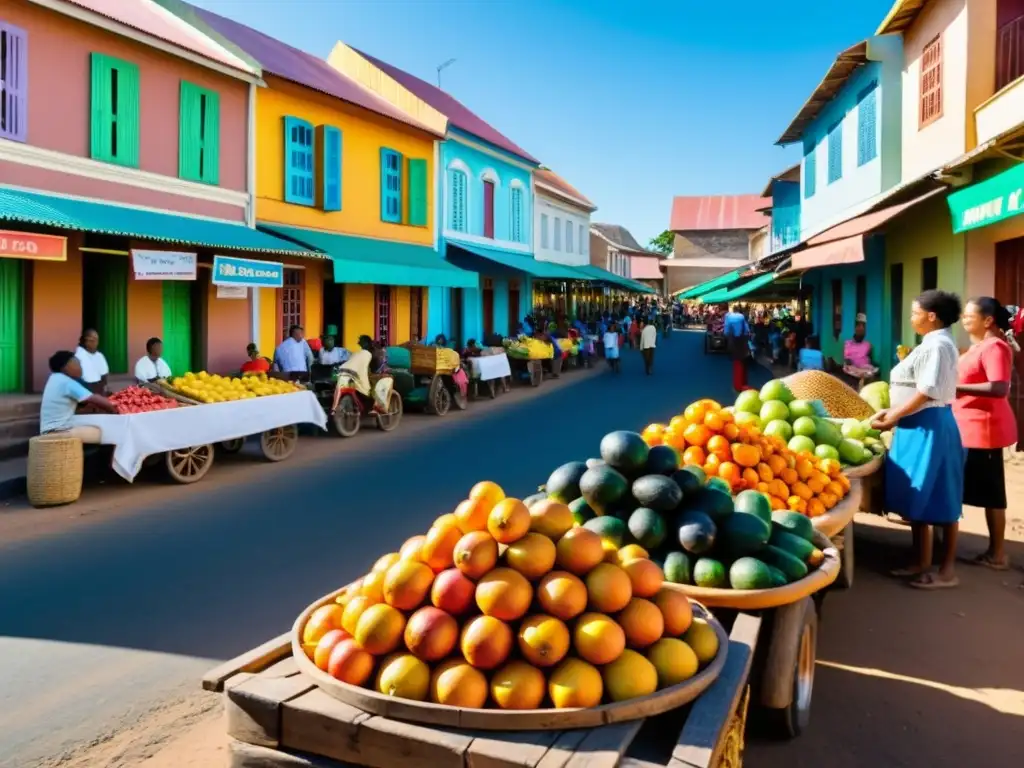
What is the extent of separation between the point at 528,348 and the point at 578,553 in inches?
702

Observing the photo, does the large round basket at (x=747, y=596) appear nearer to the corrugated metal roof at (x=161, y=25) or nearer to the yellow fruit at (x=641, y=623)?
the yellow fruit at (x=641, y=623)

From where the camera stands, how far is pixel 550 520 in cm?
291

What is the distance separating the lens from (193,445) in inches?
345

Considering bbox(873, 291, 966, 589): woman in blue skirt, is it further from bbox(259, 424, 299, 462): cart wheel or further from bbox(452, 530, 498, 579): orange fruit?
bbox(259, 424, 299, 462): cart wheel

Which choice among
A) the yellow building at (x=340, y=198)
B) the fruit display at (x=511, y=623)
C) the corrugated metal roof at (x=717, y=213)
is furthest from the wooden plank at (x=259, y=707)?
the corrugated metal roof at (x=717, y=213)

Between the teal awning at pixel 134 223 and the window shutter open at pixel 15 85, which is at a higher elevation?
the window shutter open at pixel 15 85

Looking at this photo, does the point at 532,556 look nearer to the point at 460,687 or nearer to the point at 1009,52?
the point at 460,687

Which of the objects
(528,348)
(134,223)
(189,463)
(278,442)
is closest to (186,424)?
(189,463)

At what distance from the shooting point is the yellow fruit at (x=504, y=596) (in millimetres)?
2551

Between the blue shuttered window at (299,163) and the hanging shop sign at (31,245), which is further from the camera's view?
the blue shuttered window at (299,163)

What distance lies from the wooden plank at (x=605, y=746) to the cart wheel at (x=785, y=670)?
1.30m

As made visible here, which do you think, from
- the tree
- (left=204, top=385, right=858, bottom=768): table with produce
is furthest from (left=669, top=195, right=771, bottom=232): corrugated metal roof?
(left=204, top=385, right=858, bottom=768): table with produce

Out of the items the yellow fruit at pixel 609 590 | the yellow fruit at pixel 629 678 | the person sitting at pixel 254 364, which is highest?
the person sitting at pixel 254 364

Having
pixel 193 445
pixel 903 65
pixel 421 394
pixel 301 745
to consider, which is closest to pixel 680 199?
pixel 903 65
